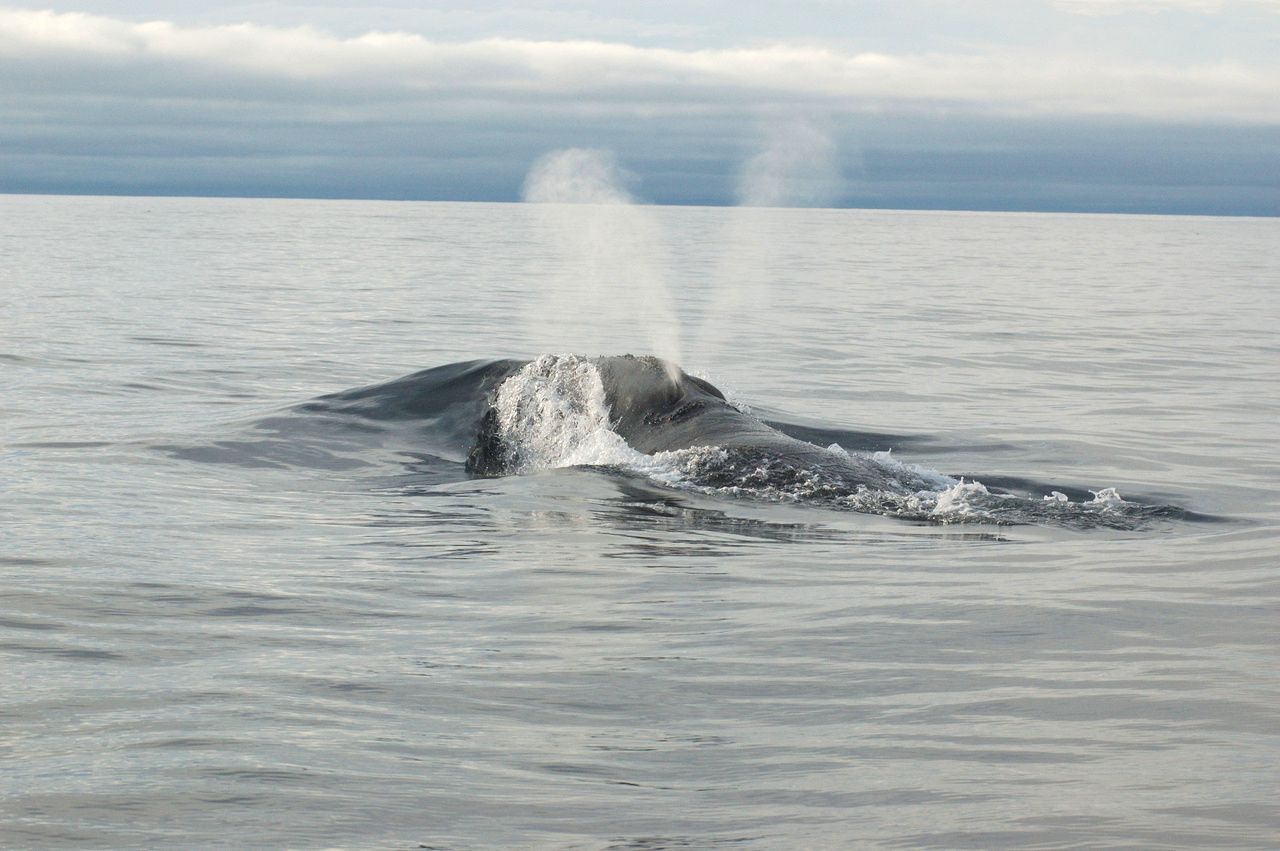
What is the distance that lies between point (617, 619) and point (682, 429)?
19.7 ft

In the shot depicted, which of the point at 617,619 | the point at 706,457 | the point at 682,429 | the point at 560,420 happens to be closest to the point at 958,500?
the point at 706,457

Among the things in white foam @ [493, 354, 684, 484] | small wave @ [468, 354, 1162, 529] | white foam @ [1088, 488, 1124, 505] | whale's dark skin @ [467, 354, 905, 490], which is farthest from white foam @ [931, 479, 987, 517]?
white foam @ [493, 354, 684, 484]

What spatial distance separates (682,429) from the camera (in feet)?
46.7

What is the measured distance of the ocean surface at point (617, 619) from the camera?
5359 mm

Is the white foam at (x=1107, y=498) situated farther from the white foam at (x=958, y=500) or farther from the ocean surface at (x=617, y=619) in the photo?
the white foam at (x=958, y=500)

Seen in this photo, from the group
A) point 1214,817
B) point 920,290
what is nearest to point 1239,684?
point 1214,817

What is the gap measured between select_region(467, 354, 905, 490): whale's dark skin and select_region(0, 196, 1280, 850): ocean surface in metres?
0.28

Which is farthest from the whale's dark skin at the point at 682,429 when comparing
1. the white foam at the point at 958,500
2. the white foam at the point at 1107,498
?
the white foam at the point at 1107,498

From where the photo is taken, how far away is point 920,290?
164ft

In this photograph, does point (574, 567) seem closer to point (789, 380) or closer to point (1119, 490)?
point (1119, 490)

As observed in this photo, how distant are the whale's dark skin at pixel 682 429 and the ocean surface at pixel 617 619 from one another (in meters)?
0.28

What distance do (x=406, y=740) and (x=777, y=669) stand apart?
2.14 meters

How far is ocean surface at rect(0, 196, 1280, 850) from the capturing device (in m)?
5.36

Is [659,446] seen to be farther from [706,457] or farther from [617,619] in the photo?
[617,619]
